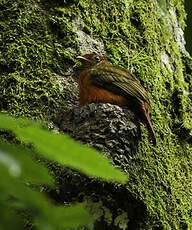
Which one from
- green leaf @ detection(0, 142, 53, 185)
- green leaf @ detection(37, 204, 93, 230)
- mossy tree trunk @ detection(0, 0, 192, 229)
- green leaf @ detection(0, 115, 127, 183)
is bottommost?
mossy tree trunk @ detection(0, 0, 192, 229)

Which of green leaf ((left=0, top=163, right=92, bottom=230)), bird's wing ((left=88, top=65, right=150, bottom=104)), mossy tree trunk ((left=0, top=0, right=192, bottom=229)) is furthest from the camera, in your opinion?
bird's wing ((left=88, top=65, right=150, bottom=104))

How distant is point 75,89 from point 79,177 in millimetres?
696

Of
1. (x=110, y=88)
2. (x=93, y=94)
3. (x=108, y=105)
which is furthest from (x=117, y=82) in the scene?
(x=108, y=105)

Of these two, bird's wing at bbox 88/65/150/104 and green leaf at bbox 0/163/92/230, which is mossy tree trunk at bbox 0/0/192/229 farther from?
green leaf at bbox 0/163/92/230

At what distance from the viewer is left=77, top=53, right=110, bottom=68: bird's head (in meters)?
2.02

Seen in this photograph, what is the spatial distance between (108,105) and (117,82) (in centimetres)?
44

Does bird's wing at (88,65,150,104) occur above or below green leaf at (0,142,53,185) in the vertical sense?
below

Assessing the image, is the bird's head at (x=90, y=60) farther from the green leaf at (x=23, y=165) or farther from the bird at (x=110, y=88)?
the green leaf at (x=23, y=165)

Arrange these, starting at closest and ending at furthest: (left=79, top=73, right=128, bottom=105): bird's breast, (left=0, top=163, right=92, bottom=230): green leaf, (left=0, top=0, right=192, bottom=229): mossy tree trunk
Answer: (left=0, top=163, right=92, bottom=230): green leaf, (left=0, top=0, right=192, bottom=229): mossy tree trunk, (left=79, top=73, right=128, bottom=105): bird's breast

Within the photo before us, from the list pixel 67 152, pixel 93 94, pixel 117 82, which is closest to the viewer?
pixel 67 152

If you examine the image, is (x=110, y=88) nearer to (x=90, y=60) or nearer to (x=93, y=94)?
(x=93, y=94)

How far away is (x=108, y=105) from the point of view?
5.32 ft

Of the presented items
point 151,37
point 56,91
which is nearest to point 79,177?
point 56,91

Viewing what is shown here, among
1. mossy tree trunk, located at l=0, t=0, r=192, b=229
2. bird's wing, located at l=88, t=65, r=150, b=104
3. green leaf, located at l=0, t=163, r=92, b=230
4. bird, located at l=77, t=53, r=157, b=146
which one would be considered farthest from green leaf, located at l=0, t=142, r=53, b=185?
bird's wing, located at l=88, t=65, r=150, b=104
